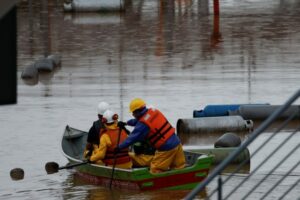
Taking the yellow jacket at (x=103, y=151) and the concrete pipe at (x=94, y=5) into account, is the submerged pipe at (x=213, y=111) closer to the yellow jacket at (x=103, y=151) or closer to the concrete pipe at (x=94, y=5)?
the yellow jacket at (x=103, y=151)

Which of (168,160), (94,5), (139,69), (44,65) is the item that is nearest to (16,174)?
(168,160)

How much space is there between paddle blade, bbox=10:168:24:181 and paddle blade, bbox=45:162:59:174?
0.49m

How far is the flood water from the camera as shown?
877 inches

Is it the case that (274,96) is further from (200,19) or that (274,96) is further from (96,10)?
(96,10)

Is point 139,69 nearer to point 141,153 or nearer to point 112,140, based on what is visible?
point 141,153

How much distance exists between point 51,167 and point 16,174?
66cm

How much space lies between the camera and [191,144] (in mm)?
24297

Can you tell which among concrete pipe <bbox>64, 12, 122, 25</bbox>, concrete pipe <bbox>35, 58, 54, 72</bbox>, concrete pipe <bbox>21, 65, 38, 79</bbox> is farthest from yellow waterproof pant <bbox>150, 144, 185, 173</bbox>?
concrete pipe <bbox>64, 12, 122, 25</bbox>

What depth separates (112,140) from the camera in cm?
1934

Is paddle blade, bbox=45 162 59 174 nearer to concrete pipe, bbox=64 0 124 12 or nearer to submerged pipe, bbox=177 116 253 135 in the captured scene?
submerged pipe, bbox=177 116 253 135

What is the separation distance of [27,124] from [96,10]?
24.4 m

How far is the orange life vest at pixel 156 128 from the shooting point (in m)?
18.7

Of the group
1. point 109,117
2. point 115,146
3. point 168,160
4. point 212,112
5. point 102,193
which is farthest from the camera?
point 212,112

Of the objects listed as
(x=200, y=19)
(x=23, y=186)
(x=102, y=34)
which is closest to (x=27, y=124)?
(x=23, y=186)
